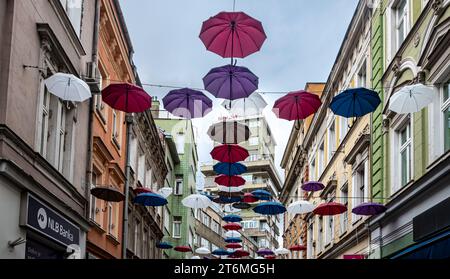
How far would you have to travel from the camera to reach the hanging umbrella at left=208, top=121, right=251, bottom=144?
1864cm

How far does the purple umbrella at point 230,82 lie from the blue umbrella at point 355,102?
1984mm

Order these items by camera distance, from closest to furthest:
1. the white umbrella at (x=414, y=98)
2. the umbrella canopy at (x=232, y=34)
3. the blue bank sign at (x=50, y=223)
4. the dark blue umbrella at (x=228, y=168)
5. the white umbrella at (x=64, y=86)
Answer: the blue bank sign at (x=50, y=223), the white umbrella at (x=64, y=86), the umbrella canopy at (x=232, y=34), the white umbrella at (x=414, y=98), the dark blue umbrella at (x=228, y=168)

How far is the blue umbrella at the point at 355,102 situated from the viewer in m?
14.8

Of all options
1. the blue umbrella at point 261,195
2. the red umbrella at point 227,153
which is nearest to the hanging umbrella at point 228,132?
the red umbrella at point 227,153

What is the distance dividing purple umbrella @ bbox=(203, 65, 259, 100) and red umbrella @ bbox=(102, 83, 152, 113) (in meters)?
1.46

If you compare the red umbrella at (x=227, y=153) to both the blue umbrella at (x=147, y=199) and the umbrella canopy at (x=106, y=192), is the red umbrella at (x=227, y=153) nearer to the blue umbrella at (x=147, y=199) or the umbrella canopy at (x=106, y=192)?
the umbrella canopy at (x=106, y=192)

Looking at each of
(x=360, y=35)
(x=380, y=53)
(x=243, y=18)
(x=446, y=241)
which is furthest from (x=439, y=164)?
(x=360, y=35)

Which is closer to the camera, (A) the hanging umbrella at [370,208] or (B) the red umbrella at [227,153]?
(A) the hanging umbrella at [370,208]

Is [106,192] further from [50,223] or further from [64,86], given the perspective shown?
[64,86]

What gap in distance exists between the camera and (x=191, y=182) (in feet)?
184

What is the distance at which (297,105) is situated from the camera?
15.7 meters

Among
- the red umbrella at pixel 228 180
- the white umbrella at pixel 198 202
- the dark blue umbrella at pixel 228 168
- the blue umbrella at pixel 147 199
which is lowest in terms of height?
the blue umbrella at pixel 147 199
